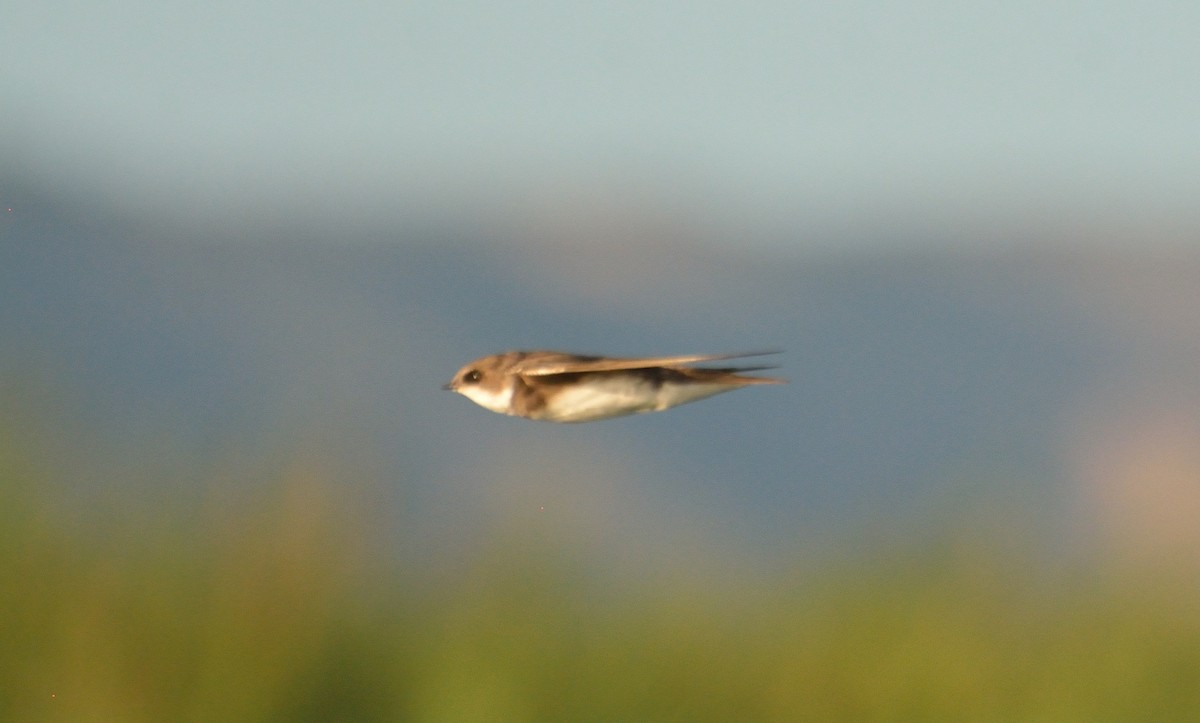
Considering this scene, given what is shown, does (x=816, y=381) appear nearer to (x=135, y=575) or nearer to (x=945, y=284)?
(x=945, y=284)

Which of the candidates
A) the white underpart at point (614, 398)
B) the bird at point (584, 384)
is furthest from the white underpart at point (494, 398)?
the white underpart at point (614, 398)

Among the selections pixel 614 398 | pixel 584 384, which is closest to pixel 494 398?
pixel 584 384

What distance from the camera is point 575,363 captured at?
2834 millimetres

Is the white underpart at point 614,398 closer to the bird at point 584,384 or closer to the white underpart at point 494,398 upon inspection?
the bird at point 584,384

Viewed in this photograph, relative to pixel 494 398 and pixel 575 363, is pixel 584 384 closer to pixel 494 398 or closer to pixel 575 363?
pixel 575 363

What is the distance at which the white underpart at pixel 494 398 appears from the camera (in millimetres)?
3039

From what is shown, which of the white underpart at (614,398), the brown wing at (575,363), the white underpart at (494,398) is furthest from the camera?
the white underpart at (494,398)

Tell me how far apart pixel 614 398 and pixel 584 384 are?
0.35 ft

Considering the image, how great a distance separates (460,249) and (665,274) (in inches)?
889

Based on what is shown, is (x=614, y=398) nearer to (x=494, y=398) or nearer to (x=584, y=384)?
(x=584, y=384)

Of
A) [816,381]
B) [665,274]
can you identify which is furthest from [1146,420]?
[665,274]

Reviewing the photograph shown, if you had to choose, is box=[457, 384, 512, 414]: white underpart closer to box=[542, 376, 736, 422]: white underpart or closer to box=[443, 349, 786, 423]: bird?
box=[443, 349, 786, 423]: bird

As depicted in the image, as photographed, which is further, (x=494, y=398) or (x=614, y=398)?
(x=494, y=398)

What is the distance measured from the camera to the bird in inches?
110
